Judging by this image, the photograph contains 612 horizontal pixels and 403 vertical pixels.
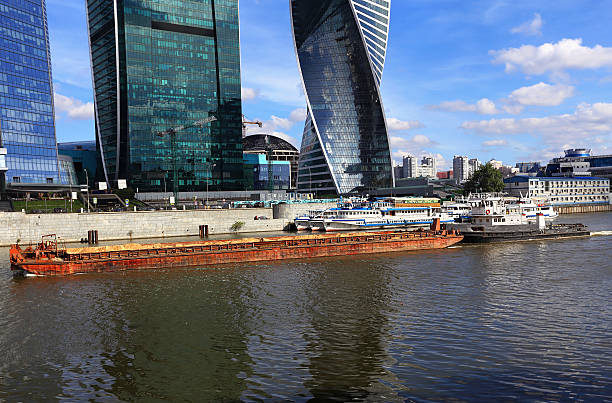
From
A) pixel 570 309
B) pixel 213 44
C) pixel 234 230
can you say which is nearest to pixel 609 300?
pixel 570 309

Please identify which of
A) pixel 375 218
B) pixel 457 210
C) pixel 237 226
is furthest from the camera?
pixel 457 210

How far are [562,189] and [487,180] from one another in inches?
1185

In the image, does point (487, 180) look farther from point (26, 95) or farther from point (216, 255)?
point (26, 95)

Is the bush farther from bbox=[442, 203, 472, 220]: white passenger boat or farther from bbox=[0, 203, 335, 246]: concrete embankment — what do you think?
bbox=[442, 203, 472, 220]: white passenger boat

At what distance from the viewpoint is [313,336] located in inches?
1019

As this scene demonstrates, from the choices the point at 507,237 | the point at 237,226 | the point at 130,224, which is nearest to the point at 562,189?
the point at 507,237

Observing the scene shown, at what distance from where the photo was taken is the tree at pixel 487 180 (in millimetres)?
156625

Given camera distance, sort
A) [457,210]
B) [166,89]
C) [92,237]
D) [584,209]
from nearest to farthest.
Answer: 1. [92,237]
2. [457,210]
3. [584,209]
4. [166,89]

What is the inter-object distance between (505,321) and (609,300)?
10.4 meters

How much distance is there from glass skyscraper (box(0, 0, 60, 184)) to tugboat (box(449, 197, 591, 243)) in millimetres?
110858

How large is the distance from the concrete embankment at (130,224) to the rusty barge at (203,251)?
23.8 meters

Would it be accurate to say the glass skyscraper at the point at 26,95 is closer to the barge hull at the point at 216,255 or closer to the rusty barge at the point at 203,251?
the rusty barge at the point at 203,251

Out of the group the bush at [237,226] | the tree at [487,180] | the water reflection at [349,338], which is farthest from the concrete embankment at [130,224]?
the tree at [487,180]

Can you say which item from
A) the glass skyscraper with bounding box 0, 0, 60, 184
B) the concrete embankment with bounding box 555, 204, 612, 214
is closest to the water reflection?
the glass skyscraper with bounding box 0, 0, 60, 184
